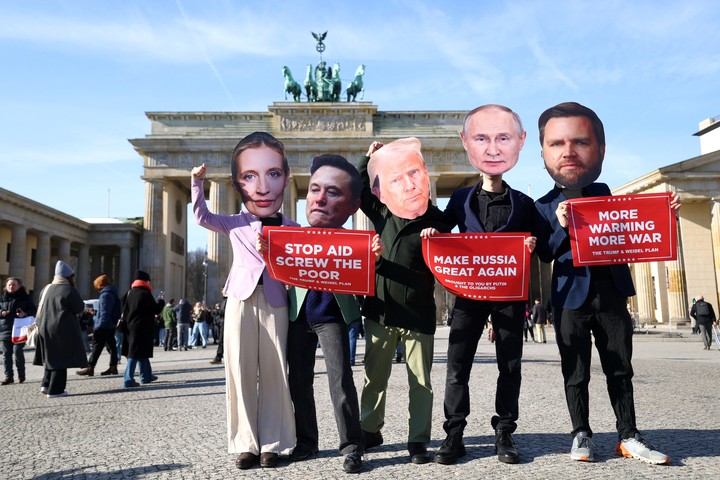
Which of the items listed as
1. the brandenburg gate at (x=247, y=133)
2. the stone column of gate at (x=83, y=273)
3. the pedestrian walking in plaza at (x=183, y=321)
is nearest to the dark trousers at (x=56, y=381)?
the pedestrian walking in plaza at (x=183, y=321)

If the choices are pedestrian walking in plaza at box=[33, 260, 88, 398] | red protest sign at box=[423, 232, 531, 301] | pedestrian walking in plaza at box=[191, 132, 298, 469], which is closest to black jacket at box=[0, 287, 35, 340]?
pedestrian walking in plaza at box=[33, 260, 88, 398]

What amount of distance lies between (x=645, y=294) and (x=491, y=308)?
3639 centimetres

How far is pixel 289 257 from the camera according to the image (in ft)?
15.8

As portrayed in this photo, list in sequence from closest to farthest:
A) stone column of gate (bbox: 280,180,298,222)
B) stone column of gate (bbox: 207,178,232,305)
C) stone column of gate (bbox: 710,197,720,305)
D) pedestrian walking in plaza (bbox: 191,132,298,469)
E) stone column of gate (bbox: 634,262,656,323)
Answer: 1. pedestrian walking in plaza (bbox: 191,132,298,469)
2. stone column of gate (bbox: 710,197,720,305)
3. stone column of gate (bbox: 634,262,656,323)
4. stone column of gate (bbox: 207,178,232,305)
5. stone column of gate (bbox: 280,180,298,222)

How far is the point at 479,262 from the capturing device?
15.9ft

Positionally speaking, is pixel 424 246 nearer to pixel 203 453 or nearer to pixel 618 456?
pixel 618 456

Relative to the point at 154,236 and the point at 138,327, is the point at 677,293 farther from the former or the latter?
the point at 154,236

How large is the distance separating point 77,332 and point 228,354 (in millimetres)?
5747

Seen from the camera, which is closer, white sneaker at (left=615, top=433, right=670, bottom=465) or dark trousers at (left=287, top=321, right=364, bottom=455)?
white sneaker at (left=615, top=433, right=670, bottom=465)

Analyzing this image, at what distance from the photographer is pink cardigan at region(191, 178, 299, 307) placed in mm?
4742

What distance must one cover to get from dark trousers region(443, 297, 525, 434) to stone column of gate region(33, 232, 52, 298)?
4272cm

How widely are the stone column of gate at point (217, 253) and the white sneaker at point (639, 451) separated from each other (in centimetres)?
4209

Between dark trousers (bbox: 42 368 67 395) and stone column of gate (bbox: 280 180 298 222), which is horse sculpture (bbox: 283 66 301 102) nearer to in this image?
stone column of gate (bbox: 280 180 298 222)

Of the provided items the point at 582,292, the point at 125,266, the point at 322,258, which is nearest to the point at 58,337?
the point at 322,258
